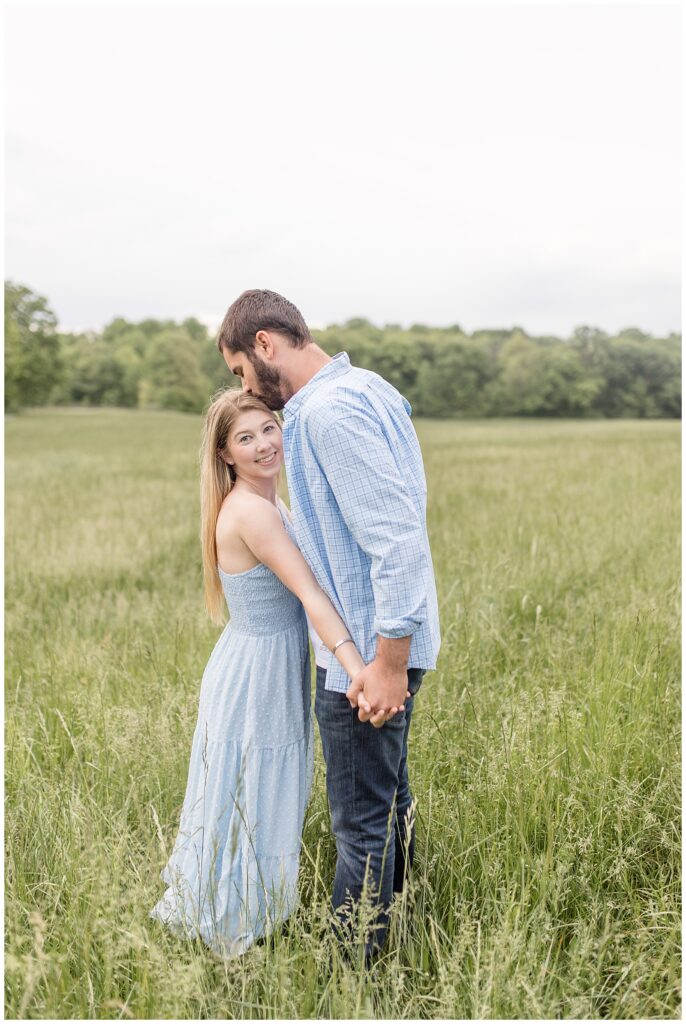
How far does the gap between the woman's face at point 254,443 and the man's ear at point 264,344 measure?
0.23m

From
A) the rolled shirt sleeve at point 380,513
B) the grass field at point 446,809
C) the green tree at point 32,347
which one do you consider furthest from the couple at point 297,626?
the green tree at point 32,347

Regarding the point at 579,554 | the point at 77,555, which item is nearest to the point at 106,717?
the point at 579,554

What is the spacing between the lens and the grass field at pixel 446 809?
210cm

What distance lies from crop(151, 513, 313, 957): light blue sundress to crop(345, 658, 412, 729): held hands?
0.44 meters

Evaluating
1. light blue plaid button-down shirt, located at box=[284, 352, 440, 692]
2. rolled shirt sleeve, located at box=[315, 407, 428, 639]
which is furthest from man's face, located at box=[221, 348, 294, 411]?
rolled shirt sleeve, located at box=[315, 407, 428, 639]

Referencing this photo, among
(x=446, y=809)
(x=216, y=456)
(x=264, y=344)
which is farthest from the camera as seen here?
(x=446, y=809)

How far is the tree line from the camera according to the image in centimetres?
5728

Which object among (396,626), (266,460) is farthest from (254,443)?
(396,626)

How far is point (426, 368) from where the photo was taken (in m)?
69.4

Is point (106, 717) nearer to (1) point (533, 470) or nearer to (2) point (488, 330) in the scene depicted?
(1) point (533, 470)

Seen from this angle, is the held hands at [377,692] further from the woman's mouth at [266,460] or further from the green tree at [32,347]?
the green tree at [32,347]

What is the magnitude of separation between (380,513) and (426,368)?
226 feet

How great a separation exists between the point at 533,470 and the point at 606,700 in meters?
11.7

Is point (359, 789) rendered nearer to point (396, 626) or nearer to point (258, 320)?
point (396, 626)
